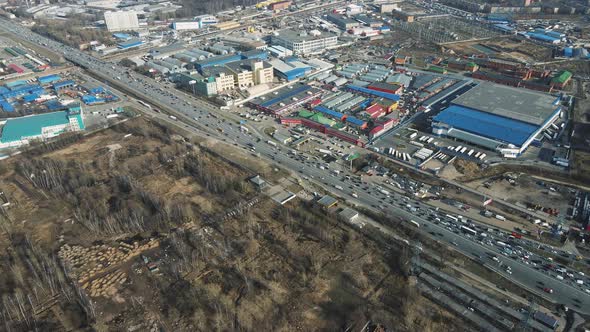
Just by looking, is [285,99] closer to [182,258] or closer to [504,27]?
[182,258]

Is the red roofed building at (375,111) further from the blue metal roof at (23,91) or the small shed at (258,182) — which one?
the blue metal roof at (23,91)

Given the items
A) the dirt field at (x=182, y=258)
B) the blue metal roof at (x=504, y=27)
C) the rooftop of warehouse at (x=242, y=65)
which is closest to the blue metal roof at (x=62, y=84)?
the dirt field at (x=182, y=258)

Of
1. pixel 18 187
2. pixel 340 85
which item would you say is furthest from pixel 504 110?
pixel 18 187

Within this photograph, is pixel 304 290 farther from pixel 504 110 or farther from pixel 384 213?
pixel 504 110

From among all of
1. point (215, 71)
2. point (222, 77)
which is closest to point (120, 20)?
point (215, 71)

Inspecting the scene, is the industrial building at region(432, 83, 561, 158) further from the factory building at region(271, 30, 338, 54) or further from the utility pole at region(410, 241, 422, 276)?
the factory building at region(271, 30, 338, 54)

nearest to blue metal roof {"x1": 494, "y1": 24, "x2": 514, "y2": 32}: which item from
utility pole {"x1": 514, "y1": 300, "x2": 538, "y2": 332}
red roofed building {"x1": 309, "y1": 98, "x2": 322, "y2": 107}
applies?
red roofed building {"x1": 309, "y1": 98, "x2": 322, "y2": 107}
